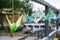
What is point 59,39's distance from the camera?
3.96 metres

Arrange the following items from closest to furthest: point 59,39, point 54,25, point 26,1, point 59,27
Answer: point 26,1 < point 59,39 < point 54,25 < point 59,27

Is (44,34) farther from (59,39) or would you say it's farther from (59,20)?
(59,20)

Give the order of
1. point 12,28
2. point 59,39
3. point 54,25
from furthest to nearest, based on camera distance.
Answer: point 54,25 → point 59,39 → point 12,28

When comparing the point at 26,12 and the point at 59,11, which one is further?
the point at 59,11

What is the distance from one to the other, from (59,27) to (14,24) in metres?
3.74

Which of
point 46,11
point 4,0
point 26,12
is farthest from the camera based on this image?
point 4,0

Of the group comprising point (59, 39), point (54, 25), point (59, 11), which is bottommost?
point (59, 39)

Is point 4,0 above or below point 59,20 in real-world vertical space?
above

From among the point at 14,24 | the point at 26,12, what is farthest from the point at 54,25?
the point at 14,24

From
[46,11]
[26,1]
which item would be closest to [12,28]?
[26,1]

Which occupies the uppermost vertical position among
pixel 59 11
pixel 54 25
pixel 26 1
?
pixel 26 1

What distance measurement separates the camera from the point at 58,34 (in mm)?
4160

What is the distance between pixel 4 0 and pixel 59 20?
151 centimetres

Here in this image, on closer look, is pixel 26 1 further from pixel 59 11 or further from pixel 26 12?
pixel 59 11
